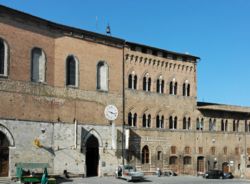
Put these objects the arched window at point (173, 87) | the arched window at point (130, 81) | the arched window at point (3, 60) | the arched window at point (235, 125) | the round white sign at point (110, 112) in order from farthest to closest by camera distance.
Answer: the arched window at point (235, 125) < the arched window at point (173, 87) < the arched window at point (130, 81) < the round white sign at point (110, 112) < the arched window at point (3, 60)

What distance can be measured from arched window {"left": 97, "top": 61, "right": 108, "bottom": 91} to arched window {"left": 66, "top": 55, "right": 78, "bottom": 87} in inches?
104

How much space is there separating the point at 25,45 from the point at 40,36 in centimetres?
176

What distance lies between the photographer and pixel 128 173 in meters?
40.6

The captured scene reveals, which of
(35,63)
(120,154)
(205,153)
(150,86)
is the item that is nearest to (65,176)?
(120,154)

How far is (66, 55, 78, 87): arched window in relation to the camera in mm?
41969

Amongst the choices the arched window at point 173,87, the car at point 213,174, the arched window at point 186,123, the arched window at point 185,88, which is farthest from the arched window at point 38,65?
the car at point 213,174

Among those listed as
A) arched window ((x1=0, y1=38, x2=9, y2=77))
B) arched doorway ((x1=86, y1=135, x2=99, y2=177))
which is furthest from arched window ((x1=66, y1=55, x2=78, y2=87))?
arched window ((x1=0, y1=38, x2=9, y2=77))

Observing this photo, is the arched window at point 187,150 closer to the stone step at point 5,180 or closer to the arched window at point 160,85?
the arched window at point 160,85

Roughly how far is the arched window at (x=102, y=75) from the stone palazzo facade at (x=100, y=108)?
0.30 feet

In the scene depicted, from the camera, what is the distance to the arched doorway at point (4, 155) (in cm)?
3631

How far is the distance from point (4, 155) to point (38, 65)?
7673 millimetres

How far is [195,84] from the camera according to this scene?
174ft

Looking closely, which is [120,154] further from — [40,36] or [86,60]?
[40,36]

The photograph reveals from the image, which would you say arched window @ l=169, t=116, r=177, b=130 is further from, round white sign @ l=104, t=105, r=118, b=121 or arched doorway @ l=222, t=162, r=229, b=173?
arched doorway @ l=222, t=162, r=229, b=173
